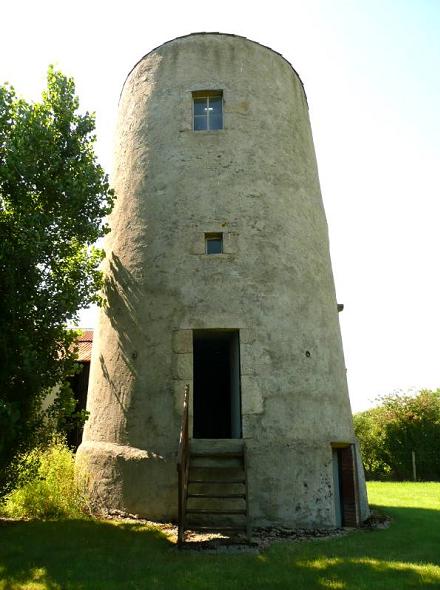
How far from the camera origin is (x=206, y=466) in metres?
7.98

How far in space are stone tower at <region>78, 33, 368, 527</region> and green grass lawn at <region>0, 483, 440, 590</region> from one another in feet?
3.60

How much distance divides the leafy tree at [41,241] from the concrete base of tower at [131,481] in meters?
1.56

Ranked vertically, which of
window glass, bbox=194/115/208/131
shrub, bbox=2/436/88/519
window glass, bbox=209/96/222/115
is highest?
window glass, bbox=209/96/222/115

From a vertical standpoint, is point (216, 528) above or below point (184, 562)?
above

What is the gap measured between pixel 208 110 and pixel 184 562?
8655 mm

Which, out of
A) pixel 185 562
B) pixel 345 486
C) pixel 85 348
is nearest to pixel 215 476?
pixel 185 562

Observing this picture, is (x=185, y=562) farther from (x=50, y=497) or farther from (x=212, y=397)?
(x=212, y=397)

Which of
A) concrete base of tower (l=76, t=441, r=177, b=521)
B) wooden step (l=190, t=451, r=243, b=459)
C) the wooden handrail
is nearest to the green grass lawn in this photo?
the wooden handrail

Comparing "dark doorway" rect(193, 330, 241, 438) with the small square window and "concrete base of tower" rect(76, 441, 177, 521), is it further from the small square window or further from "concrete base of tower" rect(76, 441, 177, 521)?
"concrete base of tower" rect(76, 441, 177, 521)

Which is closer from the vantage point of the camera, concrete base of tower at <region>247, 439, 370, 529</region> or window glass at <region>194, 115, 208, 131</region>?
concrete base of tower at <region>247, 439, 370, 529</region>

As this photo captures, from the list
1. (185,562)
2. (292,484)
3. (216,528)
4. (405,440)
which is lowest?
(185,562)

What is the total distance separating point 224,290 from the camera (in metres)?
9.41

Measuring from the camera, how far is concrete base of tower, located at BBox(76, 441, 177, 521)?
332 inches

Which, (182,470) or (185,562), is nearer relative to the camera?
(185,562)
